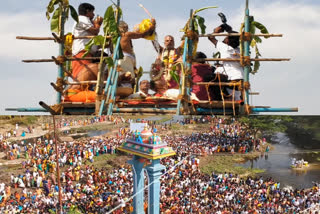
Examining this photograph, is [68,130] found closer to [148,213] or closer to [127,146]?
[127,146]

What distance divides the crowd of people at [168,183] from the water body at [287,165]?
0.15 metres

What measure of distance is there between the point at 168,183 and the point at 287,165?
2448 mm

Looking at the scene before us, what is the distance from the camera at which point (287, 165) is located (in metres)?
4.91

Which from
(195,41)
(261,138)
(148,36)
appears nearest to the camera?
(195,41)

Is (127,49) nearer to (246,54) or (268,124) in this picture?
(246,54)

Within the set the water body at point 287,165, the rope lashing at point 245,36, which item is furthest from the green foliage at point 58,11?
the water body at point 287,165

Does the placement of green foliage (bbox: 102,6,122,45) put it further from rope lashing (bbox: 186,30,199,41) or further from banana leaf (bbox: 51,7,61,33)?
rope lashing (bbox: 186,30,199,41)

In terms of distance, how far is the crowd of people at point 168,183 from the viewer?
4891 mm

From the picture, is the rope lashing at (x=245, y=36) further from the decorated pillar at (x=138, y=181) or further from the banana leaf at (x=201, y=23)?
the decorated pillar at (x=138, y=181)

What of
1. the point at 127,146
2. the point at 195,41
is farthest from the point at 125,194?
the point at 195,41

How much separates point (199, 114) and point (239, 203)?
218 centimetres

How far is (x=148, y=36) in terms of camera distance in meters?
4.76

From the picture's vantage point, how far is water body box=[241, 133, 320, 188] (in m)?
4.84

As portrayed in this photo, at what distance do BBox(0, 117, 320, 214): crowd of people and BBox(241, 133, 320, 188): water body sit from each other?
0.15 m
